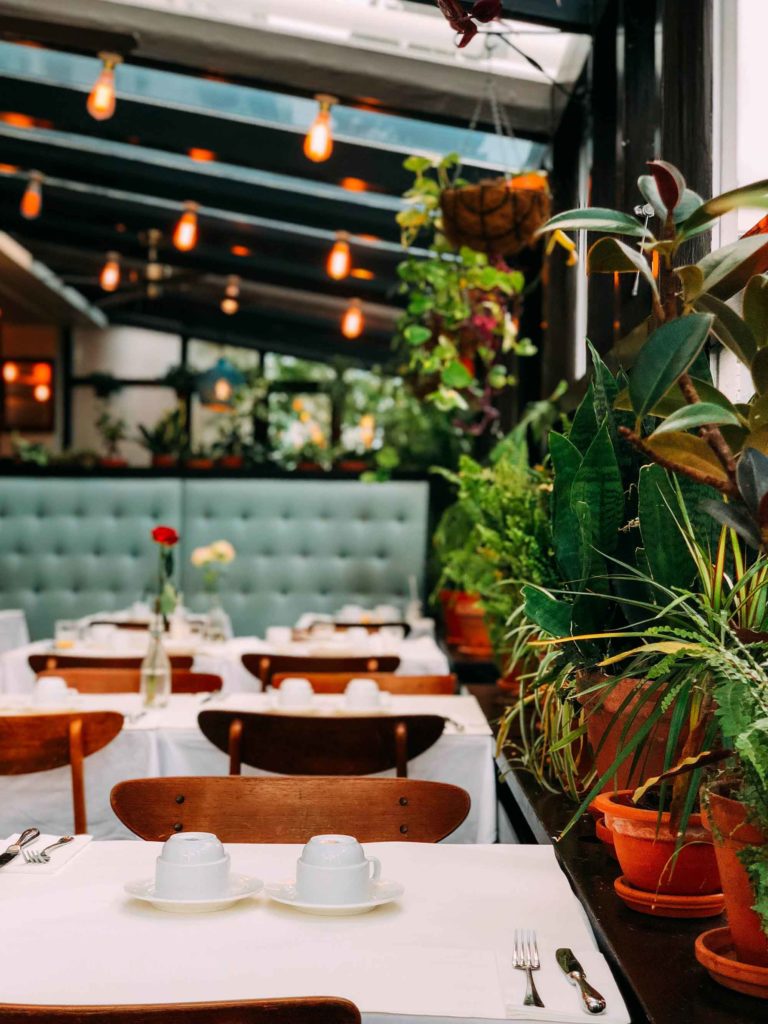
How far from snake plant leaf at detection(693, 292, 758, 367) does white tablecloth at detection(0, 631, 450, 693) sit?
326 centimetres

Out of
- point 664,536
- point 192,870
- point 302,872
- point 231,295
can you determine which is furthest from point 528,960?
point 231,295

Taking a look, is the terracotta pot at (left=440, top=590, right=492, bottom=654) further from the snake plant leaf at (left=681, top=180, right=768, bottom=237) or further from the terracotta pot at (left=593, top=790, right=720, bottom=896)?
the snake plant leaf at (left=681, top=180, right=768, bottom=237)

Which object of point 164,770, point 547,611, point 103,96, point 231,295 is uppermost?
point 231,295

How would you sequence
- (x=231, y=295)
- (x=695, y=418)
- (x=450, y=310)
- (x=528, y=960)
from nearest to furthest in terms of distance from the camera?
(x=695, y=418) < (x=528, y=960) < (x=450, y=310) < (x=231, y=295)

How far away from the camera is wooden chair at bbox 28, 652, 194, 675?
4.05m

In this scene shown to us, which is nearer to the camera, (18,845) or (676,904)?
(676,904)

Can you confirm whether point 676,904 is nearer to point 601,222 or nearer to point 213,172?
point 601,222

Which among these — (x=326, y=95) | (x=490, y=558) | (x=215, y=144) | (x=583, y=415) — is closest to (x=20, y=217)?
(x=215, y=144)

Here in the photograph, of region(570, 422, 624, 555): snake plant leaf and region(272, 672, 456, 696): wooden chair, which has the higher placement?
region(570, 422, 624, 555): snake plant leaf

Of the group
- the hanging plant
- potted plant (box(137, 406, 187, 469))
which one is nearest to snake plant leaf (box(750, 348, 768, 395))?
the hanging plant

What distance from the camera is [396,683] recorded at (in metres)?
3.66

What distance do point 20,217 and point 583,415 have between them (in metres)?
8.29

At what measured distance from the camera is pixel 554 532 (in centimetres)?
170

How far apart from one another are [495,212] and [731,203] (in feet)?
8.81
